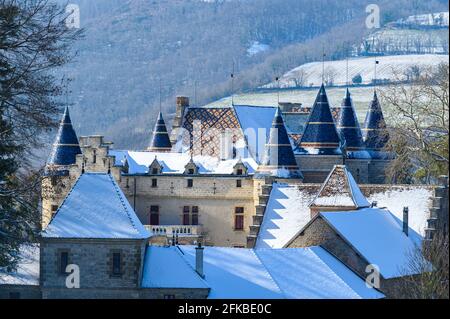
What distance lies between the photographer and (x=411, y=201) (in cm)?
6800

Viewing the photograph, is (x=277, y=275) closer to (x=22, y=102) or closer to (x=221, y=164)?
(x=22, y=102)

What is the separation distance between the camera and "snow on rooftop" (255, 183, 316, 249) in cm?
6700

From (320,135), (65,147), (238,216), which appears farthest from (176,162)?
(320,135)

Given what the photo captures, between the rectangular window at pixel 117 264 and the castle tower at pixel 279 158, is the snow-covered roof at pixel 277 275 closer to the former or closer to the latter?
the rectangular window at pixel 117 264

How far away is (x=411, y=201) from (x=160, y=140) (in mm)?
21847

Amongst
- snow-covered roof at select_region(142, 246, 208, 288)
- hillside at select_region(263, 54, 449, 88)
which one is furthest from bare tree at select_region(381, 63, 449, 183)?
hillside at select_region(263, 54, 449, 88)

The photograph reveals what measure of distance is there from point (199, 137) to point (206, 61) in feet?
377

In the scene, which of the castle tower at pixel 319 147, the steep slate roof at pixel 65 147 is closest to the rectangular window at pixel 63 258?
the steep slate roof at pixel 65 147

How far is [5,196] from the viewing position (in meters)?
40.9

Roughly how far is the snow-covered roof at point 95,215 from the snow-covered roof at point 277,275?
77.8 inches

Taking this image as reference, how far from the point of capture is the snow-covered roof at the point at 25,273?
5366cm

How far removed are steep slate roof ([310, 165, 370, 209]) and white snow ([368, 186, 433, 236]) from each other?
116 centimetres

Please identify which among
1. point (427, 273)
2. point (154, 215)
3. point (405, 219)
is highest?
point (427, 273)

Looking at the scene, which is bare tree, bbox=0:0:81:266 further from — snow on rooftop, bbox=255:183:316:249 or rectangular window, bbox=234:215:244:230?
rectangular window, bbox=234:215:244:230
